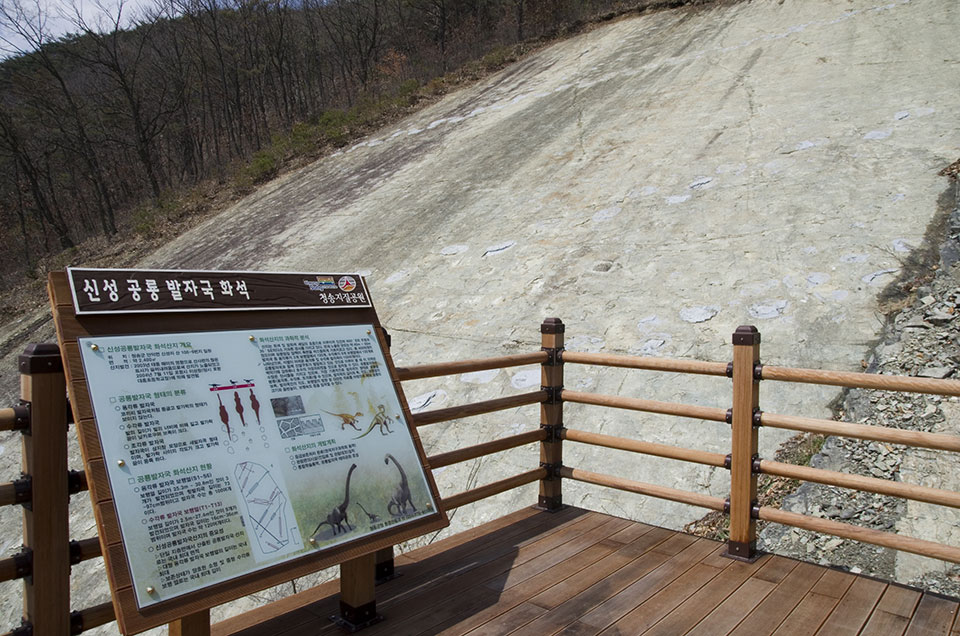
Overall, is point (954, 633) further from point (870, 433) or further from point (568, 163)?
point (568, 163)

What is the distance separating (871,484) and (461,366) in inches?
80.6

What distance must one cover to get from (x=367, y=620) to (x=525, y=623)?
0.67 metres

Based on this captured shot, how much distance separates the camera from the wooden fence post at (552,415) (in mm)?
4273

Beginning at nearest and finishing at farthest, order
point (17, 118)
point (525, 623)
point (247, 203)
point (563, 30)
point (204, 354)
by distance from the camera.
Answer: point (204, 354), point (525, 623), point (247, 203), point (563, 30), point (17, 118)

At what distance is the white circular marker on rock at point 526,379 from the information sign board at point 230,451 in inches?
107

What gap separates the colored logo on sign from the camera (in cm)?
317

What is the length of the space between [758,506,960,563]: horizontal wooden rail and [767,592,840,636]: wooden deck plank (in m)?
0.31

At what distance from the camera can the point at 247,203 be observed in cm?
1292

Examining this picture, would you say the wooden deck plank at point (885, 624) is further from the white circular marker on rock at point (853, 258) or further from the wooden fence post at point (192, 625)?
the white circular marker on rock at point (853, 258)

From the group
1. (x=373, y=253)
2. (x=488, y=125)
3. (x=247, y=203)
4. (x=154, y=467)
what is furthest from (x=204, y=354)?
(x=247, y=203)

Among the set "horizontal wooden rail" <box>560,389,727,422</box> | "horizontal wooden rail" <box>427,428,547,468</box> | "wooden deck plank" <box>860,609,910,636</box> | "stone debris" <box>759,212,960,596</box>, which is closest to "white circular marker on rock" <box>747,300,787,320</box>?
"stone debris" <box>759,212,960,596</box>

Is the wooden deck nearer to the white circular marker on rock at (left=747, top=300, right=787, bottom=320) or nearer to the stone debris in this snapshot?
the stone debris

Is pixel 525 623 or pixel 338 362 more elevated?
pixel 338 362

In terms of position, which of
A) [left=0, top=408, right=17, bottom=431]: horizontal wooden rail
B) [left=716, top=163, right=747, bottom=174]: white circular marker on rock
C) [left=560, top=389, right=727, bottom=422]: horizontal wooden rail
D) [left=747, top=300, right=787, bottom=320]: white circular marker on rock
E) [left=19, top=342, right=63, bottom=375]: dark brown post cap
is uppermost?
[left=716, top=163, right=747, bottom=174]: white circular marker on rock
